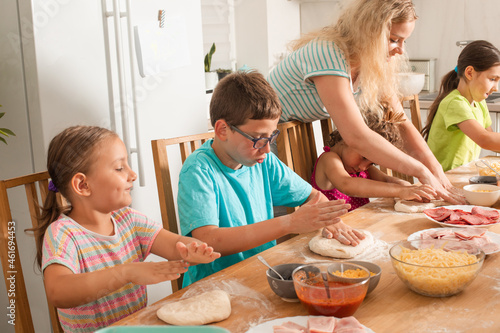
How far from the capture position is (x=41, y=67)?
4.60 ft

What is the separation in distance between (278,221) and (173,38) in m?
1.02

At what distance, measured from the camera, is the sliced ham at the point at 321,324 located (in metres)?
0.67

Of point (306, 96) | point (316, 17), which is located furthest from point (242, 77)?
point (316, 17)

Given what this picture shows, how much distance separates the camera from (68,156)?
91 centimetres

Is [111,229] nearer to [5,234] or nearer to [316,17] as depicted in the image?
[5,234]

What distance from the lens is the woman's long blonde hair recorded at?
1450mm

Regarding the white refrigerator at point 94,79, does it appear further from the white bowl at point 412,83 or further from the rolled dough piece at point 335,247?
the white bowl at point 412,83

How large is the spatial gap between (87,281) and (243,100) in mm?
491

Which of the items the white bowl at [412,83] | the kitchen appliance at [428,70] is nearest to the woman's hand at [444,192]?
the white bowl at [412,83]

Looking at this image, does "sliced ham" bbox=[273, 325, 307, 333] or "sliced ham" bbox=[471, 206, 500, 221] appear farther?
"sliced ham" bbox=[471, 206, 500, 221]

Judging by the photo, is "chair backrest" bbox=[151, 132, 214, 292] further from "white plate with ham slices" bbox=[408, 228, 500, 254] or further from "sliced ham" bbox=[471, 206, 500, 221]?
"sliced ham" bbox=[471, 206, 500, 221]

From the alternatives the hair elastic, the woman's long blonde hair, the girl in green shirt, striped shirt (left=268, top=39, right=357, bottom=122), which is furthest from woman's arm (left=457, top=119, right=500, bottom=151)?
the hair elastic

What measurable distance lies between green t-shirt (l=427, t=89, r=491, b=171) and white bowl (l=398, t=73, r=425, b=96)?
88 cm

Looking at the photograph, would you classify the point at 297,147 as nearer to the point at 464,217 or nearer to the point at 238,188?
the point at 238,188
